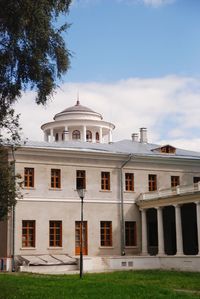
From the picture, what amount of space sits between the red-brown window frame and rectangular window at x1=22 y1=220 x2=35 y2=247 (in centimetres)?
666

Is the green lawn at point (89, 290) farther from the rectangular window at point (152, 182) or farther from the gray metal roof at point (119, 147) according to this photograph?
the rectangular window at point (152, 182)

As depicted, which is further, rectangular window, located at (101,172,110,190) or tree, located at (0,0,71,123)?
rectangular window, located at (101,172,110,190)

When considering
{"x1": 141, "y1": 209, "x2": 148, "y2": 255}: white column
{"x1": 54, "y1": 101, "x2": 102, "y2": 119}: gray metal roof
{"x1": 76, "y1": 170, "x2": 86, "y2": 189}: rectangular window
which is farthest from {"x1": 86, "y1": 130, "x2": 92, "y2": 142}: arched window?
{"x1": 141, "y1": 209, "x2": 148, "y2": 255}: white column

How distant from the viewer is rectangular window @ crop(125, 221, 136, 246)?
1462 inches

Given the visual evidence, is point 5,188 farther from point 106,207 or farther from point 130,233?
point 130,233

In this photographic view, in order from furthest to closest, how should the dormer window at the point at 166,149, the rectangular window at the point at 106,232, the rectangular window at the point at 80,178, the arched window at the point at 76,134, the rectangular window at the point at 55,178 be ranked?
the arched window at the point at 76,134
the dormer window at the point at 166,149
the rectangular window at the point at 106,232
the rectangular window at the point at 80,178
the rectangular window at the point at 55,178

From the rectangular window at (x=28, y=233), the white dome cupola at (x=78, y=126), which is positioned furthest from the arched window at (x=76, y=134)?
the rectangular window at (x=28, y=233)

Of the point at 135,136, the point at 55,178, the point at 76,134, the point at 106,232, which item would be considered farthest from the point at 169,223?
the point at 76,134

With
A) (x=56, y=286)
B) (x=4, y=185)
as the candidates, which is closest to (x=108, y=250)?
(x=4, y=185)

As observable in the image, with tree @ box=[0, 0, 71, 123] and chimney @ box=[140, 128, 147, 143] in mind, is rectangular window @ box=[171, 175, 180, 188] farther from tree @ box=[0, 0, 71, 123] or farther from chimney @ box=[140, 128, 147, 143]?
tree @ box=[0, 0, 71, 123]

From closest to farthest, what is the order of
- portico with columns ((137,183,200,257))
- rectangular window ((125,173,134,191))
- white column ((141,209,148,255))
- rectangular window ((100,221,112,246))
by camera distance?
portico with columns ((137,183,200,257)) < rectangular window ((100,221,112,246)) < white column ((141,209,148,255)) < rectangular window ((125,173,134,191))

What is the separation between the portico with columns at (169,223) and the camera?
33.6 meters

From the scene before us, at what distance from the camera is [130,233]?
37.3 meters

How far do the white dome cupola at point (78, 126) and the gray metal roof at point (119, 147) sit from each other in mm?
6378
